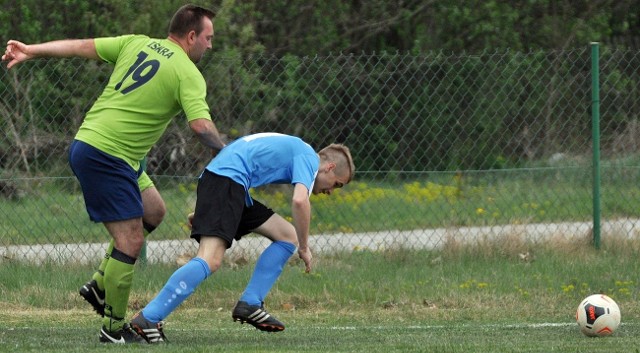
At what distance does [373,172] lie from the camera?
1039 cm

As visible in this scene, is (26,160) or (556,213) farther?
(556,213)

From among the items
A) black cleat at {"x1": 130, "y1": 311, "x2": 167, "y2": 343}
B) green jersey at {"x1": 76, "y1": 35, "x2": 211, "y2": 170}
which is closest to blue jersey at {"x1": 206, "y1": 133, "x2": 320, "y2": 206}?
green jersey at {"x1": 76, "y1": 35, "x2": 211, "y2": 170}

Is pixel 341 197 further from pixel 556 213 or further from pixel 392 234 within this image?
pixel 556 213

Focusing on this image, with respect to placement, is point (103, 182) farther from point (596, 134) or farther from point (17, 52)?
point (596, 134)

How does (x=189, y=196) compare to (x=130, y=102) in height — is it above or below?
below

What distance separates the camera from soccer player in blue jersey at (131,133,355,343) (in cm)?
635

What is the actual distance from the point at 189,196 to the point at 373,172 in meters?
1.56

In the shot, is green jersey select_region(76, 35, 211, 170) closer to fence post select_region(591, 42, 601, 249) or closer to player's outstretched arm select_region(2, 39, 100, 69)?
player's outstretched arm select_region(2, 39, 100, 69)

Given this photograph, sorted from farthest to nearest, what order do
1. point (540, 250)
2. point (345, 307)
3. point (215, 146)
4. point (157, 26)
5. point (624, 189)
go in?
point (157, 26)
point (624, 189)
point (540, 250)
point (345, 307)
point (215, 146)

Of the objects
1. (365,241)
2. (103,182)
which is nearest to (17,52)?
(103,182)

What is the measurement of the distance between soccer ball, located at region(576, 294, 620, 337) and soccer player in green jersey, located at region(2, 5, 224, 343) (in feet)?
7.56

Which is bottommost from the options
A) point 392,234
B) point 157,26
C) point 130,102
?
point 392,234

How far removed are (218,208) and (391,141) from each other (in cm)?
420

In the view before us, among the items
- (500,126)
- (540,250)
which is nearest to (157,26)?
(500,126)
